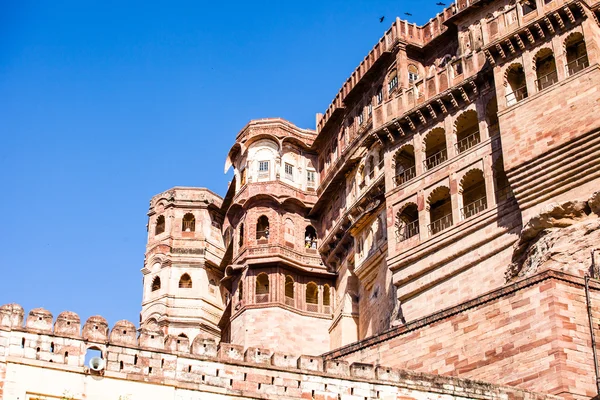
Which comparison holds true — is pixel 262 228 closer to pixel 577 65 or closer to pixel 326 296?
pixel 326 296

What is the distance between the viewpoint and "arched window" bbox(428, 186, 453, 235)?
40.5 m

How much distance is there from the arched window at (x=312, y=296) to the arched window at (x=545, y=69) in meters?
17.5

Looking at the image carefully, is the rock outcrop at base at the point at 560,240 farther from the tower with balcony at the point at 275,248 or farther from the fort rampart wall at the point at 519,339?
the tower with balcony at the point at 275,248

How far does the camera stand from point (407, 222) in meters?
42.0

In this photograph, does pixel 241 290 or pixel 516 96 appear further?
pixel 241 290

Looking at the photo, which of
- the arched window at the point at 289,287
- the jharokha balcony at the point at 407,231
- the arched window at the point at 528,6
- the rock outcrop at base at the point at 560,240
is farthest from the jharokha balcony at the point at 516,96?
the arched window at the point at 289,287

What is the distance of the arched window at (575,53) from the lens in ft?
121

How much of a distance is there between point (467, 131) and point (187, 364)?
2020 centimetres

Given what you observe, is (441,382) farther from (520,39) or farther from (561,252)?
(520,39)

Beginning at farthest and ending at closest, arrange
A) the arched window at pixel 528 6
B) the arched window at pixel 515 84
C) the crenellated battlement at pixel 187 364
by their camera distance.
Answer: the arched window at pixel 528 6
the arched window at pixel 515 84
the crenellated battlement at pixel 187 364

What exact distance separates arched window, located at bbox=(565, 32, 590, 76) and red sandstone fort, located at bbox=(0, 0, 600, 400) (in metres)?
0.07

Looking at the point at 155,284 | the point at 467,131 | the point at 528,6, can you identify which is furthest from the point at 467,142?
the point at 155,284

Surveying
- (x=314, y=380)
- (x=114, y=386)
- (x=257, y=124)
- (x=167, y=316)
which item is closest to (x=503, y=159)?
(x=314, y=380)

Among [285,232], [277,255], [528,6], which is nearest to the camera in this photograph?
[528,6]
